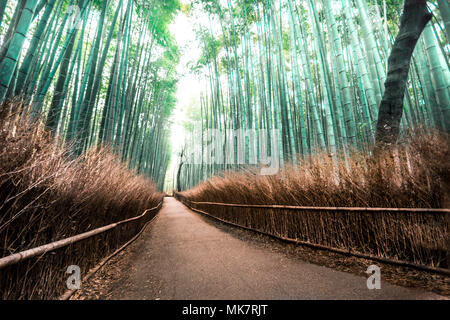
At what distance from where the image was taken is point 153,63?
750cm

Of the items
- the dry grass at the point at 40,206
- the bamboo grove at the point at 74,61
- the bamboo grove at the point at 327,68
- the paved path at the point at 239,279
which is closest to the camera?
the dry grass at the point at 40,206

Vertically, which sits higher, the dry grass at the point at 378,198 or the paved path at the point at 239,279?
the dry grass at the point at 378,198

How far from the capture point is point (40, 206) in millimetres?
1143

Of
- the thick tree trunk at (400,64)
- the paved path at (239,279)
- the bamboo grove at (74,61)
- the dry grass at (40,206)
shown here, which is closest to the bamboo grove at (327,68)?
the thick tree trunk at (400,64)

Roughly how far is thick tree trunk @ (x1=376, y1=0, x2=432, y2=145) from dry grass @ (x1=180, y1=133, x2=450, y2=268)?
1.64 ft

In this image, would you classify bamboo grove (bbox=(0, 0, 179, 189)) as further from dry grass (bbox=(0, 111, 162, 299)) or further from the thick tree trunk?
the thick tree trunk

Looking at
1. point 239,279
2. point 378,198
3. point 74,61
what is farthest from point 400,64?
point 74,61

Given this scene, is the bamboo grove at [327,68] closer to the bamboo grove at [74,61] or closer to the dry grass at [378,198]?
the dry grass at [378,198]

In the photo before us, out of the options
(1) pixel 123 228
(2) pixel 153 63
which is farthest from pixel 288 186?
(2) pixel 153 63

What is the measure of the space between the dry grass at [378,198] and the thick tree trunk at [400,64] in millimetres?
500

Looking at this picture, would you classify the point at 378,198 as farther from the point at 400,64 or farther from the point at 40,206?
the point at 40,206

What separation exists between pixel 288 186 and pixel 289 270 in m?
1.21

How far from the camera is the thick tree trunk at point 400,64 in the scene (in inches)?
78.7

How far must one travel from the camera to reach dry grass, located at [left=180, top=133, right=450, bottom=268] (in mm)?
1330
